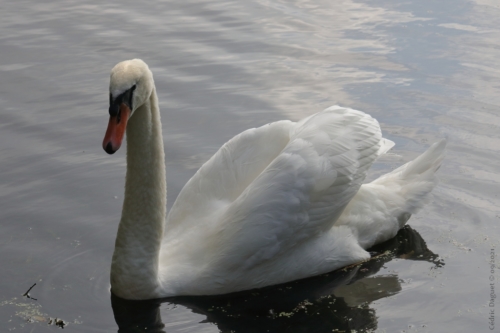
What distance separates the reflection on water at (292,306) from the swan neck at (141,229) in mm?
171

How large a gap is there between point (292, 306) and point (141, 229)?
4.61 ft

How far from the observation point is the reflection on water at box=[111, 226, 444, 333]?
6.50 meters

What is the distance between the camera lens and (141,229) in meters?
6.69

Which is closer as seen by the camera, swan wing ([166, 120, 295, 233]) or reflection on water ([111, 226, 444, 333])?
reflection on water ([111, 226, 444, 333])

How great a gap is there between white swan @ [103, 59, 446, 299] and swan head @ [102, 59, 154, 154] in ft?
0.03

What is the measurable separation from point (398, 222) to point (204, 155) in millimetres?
2520

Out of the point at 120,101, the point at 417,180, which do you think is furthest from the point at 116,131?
the point at 417,180

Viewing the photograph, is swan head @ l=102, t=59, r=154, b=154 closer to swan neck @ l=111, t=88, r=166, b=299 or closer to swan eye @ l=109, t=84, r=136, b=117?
swan eye @ l=109, t=84, r=136, b=117

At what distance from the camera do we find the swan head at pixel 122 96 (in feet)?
19.0

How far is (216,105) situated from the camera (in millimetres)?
10531

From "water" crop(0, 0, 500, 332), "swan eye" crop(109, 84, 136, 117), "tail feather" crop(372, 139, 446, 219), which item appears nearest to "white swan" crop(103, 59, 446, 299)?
"swan eye" crop(109, 84, 136, 117)

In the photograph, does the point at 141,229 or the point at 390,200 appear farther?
the point at 390,200

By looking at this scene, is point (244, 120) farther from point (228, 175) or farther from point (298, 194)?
point (298, 194)

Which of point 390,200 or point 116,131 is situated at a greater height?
point 116,131
